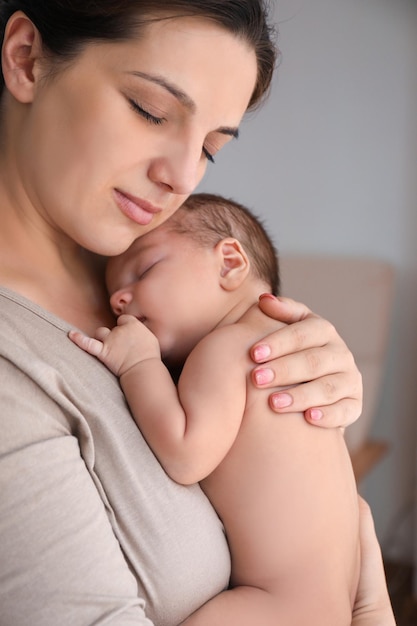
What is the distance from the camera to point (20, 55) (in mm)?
1328

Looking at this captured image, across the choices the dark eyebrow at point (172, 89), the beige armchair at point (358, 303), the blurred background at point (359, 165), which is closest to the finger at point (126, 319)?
the dark eyebrow at point (172, 89)

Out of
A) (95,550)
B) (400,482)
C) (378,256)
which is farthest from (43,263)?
(400,482)

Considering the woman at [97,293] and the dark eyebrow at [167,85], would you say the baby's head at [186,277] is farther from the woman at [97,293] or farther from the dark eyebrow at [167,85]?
the dark eyebrow at [167,85]

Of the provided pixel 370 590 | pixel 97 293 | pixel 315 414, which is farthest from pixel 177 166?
pixel 370 590

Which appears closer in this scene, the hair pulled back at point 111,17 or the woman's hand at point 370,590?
the hair pulled back at point 111,17

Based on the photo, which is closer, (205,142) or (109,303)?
(205,142)

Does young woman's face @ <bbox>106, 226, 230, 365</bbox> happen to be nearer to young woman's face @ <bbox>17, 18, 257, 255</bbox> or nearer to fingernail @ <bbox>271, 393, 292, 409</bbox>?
young woman's face @ <bbox>17, 18, 257, 255</bbox>

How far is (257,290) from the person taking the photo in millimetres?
1492

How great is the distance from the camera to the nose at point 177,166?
1.26 metres

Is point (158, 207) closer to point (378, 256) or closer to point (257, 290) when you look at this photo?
point (257, 290)

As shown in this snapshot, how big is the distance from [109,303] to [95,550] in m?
0.57

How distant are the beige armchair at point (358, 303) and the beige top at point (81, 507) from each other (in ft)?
7.67

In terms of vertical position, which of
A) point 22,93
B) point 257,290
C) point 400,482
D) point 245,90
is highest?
point 245,90

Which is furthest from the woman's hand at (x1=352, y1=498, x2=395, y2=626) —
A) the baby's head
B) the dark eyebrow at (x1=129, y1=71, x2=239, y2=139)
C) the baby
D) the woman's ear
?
the woman's ear
